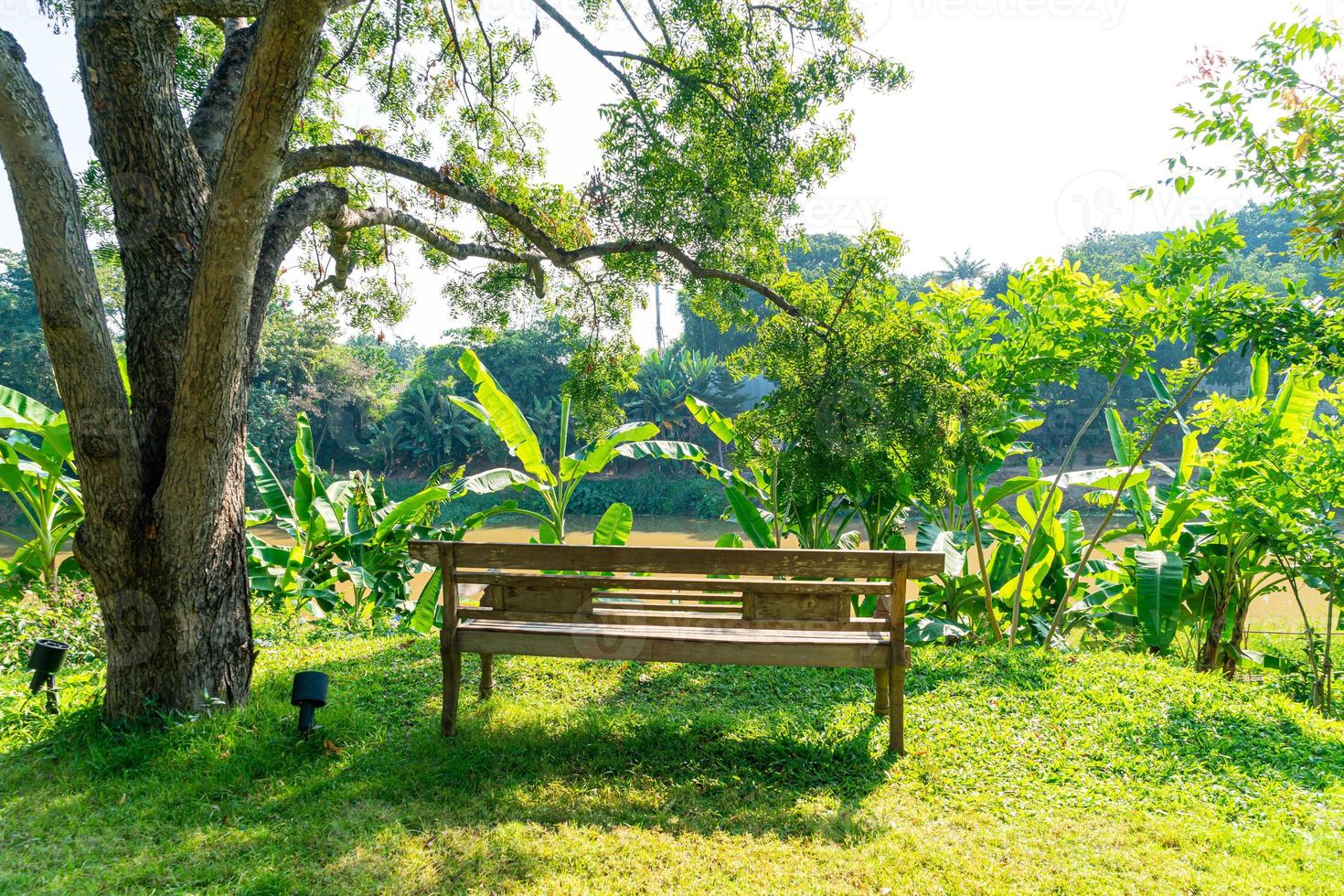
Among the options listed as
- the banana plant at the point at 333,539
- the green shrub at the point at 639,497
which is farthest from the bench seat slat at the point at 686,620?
the green shrub at the point at 639,497

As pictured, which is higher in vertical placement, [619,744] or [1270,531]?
[1270,531]

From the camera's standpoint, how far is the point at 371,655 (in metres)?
4.68

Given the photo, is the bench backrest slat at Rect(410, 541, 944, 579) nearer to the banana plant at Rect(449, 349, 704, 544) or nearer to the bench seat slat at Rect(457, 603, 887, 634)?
the bench seat slat at Rect(457, 603, 887, 634)

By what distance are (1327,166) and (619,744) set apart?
5184 millimetres

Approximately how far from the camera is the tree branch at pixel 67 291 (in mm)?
2963

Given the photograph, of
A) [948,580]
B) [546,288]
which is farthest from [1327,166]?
[546,288]

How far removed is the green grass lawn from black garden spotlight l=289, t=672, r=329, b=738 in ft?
0.26

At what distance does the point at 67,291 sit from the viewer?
3047mm

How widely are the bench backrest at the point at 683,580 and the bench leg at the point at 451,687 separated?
24 cm

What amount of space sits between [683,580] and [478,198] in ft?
10.1

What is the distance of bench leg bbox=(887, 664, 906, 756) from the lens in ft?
10.8

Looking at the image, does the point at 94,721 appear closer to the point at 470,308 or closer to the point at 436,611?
the point at 436,611

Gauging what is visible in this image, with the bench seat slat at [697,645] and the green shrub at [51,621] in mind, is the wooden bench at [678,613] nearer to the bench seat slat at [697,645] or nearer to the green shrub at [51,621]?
the bench seat slat at [697,645]

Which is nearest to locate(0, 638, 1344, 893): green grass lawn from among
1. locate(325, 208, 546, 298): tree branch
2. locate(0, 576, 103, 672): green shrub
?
locate(0, 576, 103, 672): green shrub
